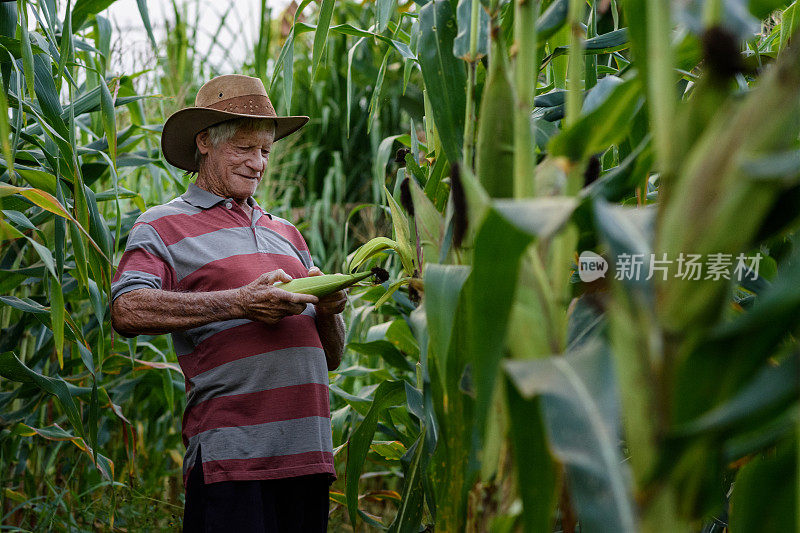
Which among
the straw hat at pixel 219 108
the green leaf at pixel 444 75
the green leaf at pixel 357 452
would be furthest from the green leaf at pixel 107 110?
the green leaf at pixel 444 75

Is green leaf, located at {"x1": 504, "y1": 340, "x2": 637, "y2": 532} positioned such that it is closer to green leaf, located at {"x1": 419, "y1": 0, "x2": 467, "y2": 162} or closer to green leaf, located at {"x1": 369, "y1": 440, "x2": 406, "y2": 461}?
green leaf, located at {"x1": 419, "y1": 0, "x2": 467, "y2": 162}

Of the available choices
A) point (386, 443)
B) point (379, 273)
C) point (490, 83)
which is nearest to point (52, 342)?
point (386, 443)

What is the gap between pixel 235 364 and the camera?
1.50 m

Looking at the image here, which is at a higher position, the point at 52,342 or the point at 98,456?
the point at 52,342

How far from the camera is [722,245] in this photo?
0.53 meters

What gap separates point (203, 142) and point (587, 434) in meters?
1.42

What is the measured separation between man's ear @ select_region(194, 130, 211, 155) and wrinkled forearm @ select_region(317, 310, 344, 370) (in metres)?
0.47

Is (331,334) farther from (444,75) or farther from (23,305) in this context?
(444,75)

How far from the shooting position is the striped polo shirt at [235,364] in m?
1.48

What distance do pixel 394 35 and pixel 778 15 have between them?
866mm

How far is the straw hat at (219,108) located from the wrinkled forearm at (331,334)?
47cm

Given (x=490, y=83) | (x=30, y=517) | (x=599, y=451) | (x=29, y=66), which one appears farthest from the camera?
(x=30, y=517)

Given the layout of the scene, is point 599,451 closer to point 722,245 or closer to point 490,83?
point 722,245

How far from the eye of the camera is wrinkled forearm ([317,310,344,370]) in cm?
165
